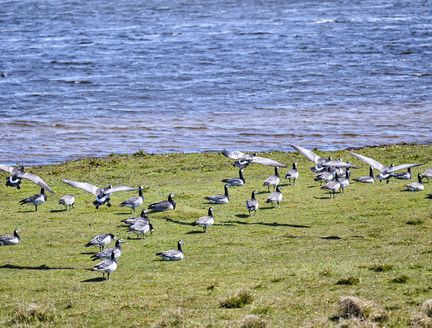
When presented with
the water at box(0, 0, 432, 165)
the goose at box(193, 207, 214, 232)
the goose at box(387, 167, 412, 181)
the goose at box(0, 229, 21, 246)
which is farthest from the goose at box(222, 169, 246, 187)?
the water at box(0, 0, 432, 165)

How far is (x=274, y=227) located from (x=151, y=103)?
43766 millimetres

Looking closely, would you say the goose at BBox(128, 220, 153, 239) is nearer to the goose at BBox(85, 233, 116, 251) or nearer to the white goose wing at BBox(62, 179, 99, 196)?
the goose at BBox(85, 233, 116, 251)

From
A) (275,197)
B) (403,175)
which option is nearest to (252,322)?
(275,197)

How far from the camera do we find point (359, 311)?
843 inches

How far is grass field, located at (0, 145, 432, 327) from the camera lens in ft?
74.1

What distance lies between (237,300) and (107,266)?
15.0ft

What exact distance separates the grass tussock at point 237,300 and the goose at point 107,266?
13.3 ft

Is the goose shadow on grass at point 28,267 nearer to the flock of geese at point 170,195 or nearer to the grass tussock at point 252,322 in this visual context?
the flock of geese at point 170,195

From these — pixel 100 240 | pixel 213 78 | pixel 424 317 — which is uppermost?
pixel 424 317

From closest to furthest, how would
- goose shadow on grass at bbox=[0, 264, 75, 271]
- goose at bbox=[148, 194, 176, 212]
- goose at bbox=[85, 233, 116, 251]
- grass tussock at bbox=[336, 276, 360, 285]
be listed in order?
grass tussock at bbox=[336, 276, 360, 285], goose shadow on grass at bbox=[0, 264, 75, 271], goose at bbox=[85, 233, 116, 251], goose at bbox=[148, 194, 176, 212]

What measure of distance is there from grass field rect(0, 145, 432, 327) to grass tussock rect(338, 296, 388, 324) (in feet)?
0.29

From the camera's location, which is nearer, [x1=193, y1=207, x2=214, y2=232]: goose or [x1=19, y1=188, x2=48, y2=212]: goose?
[x1=193, y1=207, x2=214, y2=232]: goose

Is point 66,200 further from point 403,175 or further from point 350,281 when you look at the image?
point 403,175

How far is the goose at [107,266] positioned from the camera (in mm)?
25884
